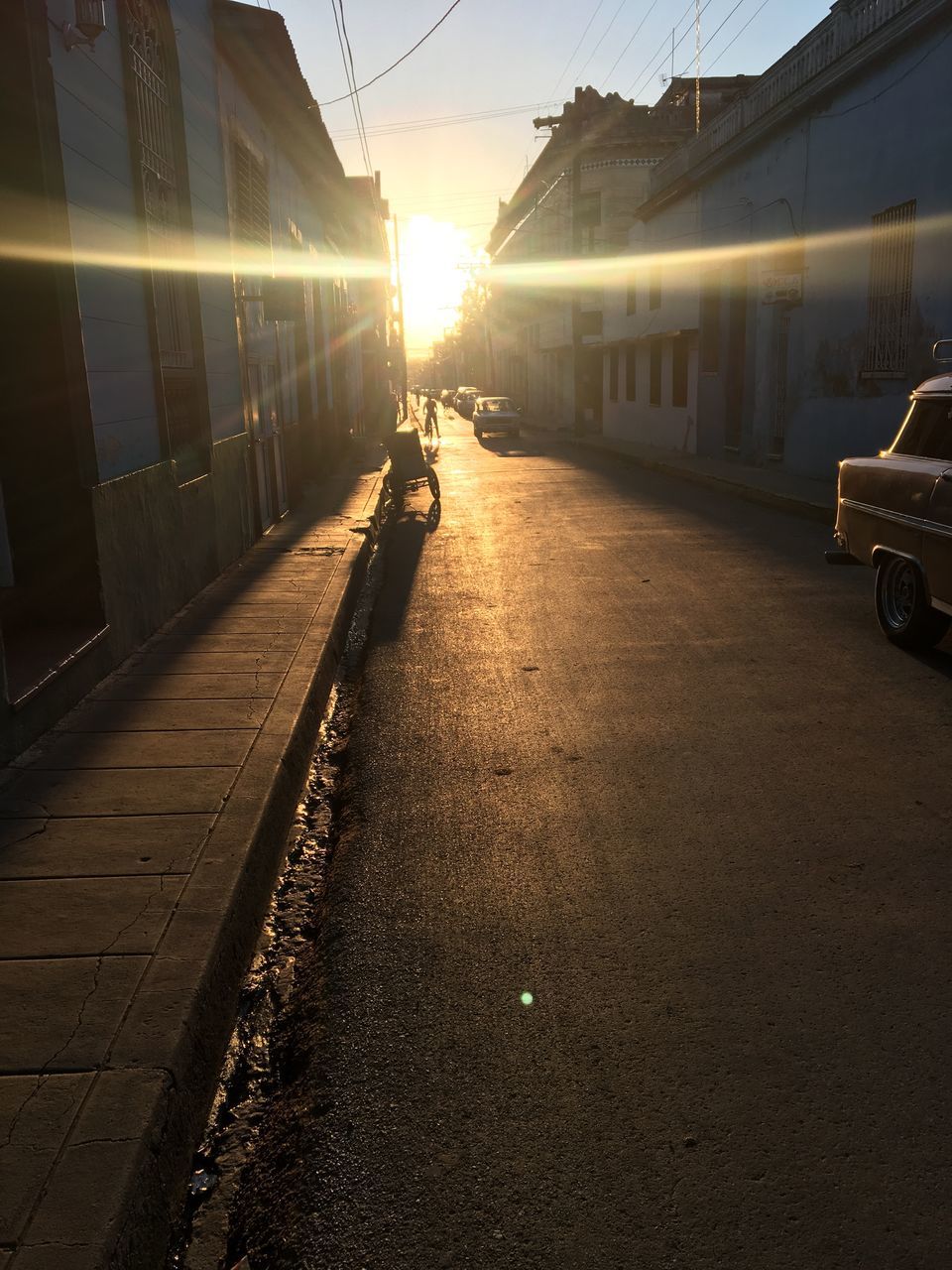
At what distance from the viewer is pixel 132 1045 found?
2.65m

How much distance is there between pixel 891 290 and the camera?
16.1m

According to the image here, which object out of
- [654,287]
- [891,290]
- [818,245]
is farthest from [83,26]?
Answer: [654,287]

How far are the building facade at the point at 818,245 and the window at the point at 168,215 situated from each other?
9.77 m

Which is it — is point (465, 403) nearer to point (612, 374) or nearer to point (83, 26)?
point (612, 374)

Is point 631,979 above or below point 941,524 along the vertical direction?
below

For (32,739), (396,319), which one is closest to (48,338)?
(32,739)

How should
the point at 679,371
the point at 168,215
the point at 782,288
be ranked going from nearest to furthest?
1. the point at 168,215
2. the point at 782,288
3. the point at 679,371

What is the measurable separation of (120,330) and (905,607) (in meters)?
5.46

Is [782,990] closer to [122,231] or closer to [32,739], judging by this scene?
[32,739]

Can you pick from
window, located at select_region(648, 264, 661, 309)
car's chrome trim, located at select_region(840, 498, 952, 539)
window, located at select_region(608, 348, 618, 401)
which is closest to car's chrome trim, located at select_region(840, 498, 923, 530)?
car's chrome trim, located at select_region(840, 498, 952, 539)

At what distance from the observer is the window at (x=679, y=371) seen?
2870cm

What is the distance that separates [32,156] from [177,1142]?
493 cm

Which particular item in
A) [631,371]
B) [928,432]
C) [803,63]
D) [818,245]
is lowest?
[631,371]

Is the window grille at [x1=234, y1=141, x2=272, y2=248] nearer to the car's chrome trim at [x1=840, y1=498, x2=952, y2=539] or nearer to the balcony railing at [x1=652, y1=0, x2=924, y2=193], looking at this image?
the car's chrome trim at [x1=840, y1=498, x2=952, y2=539]
